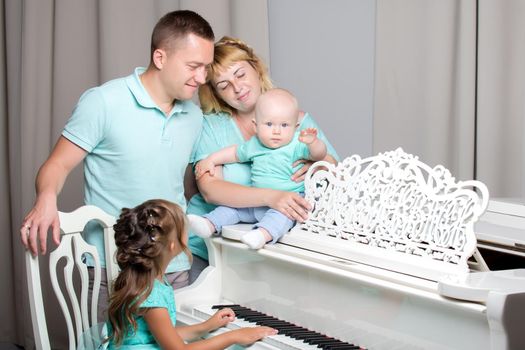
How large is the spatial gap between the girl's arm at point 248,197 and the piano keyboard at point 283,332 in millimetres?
296

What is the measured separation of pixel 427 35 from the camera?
4.00 m

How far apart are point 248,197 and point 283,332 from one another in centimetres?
44

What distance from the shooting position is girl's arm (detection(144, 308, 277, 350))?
6.61ft

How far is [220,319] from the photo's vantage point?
2.20 metres

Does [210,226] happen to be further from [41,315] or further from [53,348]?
[53,348]

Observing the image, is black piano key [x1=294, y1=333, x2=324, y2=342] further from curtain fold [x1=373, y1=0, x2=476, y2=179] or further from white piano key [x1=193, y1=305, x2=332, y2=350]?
curtain fold [x1=373, y1=0, x2=476, y2=179]

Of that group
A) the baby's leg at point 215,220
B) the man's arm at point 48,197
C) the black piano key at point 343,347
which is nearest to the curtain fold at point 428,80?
the baby's leg at point 215,220

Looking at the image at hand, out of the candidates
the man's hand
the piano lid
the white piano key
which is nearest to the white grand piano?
the white piano key

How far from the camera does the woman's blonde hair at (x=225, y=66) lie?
2.60 meters

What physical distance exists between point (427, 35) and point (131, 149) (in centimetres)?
208

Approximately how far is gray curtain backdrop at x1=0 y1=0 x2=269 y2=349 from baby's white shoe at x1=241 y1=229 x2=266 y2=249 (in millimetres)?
1717

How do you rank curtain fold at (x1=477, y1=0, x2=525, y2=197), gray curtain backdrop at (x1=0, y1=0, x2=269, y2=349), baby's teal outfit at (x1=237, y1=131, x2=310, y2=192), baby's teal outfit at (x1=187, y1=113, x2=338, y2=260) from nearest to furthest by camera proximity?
baby's teal outfit at (x1=237, y1=131, x2=310, y2=192) → baby's teal outfit at (x1=187, y1=113, x2=338, y2=260) → gray curtain backdrop at (x1=0, y1=0, x2=269, y2=349) → curtain fold at (x1=477, y1=0, x2=525, y2=197)

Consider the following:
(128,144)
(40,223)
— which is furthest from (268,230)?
→ (40,223)

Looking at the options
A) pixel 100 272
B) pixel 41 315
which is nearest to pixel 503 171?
pixel 100 272
